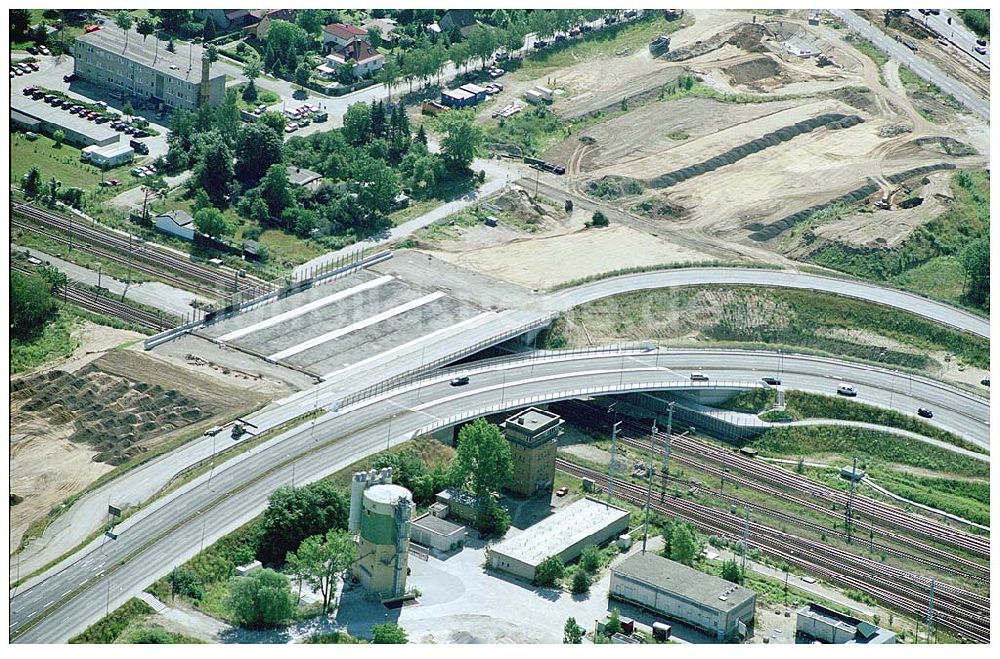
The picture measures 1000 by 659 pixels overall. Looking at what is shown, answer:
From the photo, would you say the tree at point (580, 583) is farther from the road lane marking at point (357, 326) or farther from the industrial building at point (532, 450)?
the road lane marking at point (357, 326)

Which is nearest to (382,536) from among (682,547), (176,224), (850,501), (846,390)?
(682,547)

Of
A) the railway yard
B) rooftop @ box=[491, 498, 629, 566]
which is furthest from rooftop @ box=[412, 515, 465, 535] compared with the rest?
rooftop @ box=[491, 498, 629, 566]

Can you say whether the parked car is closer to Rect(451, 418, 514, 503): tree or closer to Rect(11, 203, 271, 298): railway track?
Rect(451, 418, 514, 503): tree

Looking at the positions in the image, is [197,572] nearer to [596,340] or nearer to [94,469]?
[94,469]

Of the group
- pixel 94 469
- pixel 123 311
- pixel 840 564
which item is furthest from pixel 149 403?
pixel 840 564

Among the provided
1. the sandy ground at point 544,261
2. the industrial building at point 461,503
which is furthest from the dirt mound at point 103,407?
the sandy ground at point 544,261

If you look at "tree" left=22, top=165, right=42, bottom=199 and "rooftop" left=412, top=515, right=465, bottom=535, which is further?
"tree" left=22, top=165, right=42, bottom=199

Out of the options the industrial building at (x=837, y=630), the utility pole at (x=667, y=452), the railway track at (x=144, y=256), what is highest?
the industrial building at (x=837, y=630)
